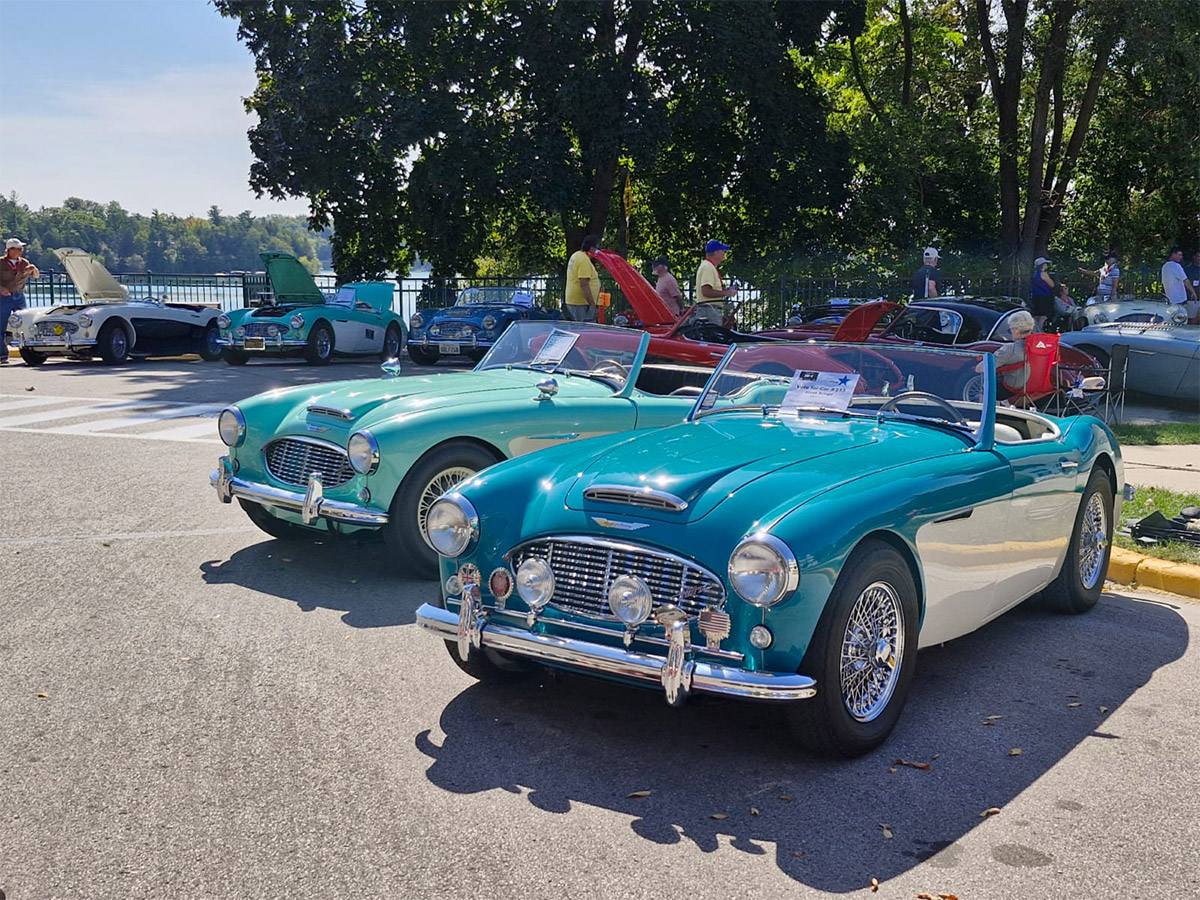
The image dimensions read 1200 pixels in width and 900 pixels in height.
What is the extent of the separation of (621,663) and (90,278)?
1884 cm

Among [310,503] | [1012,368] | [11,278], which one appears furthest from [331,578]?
[11,278]

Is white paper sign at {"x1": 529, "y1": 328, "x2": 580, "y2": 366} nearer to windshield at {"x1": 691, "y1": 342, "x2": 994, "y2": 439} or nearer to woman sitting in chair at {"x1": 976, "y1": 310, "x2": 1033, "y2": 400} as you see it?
windshield at {"x1": 691, "y1": 342, "x2": 994, "y2": 439}

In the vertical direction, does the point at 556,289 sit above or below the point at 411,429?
above

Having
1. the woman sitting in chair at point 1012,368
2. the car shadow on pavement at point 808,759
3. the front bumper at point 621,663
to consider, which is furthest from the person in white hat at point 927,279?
the front bumper at point 621,663

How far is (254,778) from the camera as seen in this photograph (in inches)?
160

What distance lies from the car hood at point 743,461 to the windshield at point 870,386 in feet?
0.41

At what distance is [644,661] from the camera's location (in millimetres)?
4086

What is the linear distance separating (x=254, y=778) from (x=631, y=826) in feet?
4.17

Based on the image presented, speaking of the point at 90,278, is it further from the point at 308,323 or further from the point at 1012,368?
the point at 1012,368

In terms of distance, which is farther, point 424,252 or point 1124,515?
point 424,252

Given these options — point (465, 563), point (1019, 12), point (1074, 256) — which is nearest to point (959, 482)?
point (465, 563)

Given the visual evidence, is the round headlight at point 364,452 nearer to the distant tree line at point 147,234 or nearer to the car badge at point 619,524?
the car badge at point 619,524

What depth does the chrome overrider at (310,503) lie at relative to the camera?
21.5ft

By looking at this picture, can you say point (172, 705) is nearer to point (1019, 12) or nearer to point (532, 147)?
point (532, 147)
